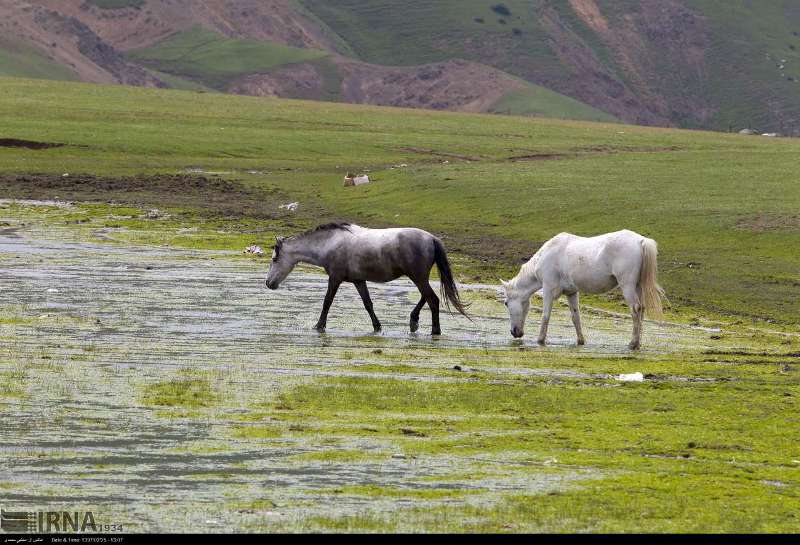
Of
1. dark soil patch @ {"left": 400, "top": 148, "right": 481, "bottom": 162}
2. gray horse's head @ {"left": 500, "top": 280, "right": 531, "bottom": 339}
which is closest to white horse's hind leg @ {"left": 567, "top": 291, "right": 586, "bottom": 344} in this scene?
gray horse's head @ {"left": 500, "top": 280, "right": 531, "bottom": 339}

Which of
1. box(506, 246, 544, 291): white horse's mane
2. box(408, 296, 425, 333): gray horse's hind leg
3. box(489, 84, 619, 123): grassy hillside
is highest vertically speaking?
box(506, 246, 544, 291): white horse's mane

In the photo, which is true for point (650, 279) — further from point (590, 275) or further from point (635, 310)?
point (590, 275)

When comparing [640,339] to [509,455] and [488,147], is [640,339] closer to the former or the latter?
[509,455]

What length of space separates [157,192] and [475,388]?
3413cm

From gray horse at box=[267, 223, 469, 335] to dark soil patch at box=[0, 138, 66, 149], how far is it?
1653 inches

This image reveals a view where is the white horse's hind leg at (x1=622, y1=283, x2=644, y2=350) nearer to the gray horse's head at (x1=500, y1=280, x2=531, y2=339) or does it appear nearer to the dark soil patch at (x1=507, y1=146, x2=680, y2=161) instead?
the gray horse's head at (x1=500, y1=280, x2=531, y2=339)

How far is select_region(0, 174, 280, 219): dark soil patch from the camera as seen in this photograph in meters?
45.2

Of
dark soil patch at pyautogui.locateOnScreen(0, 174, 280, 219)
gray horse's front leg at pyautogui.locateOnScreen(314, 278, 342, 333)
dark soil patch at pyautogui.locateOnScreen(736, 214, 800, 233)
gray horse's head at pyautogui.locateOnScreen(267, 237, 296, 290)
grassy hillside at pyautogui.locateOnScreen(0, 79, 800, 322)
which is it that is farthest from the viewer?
dark soil patch at pyautogui.locateOnScreen(0, 174, 280, 219)

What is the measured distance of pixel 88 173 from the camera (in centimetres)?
5478

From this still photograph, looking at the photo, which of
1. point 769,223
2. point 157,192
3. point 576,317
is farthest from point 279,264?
point 157,192

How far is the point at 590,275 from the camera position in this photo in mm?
21359

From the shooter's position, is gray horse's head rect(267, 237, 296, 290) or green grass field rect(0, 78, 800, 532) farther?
gray horse's head rect(267, 237, 296, 290)

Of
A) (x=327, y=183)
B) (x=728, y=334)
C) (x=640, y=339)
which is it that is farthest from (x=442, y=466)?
(x=327, y=183)

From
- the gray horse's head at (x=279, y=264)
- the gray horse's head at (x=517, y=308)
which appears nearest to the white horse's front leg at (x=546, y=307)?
the gray horse's head at (x=517, y=308)
